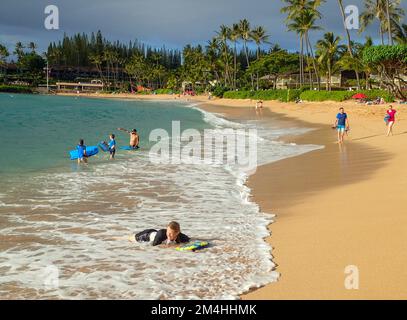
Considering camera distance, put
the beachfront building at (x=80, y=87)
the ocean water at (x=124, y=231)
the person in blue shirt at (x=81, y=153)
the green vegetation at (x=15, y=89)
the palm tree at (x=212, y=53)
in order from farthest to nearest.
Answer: the beachfront building at (x=80, y=87)
the green vegetation at (x=15, y=89)
the palm tree at (x=212, y=53)
the person in blue shirt at (x=81, y=153)
the ocean water at (x=124, y=231)

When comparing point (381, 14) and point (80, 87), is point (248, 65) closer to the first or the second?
point (381, 14)

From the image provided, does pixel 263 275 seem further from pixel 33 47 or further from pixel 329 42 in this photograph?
pixel 33 47

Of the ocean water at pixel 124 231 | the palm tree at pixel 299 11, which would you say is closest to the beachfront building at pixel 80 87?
the palm tree at pixel 299 11

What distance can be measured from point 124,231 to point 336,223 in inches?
148

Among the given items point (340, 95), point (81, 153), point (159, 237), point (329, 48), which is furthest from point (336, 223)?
point (329, 48)

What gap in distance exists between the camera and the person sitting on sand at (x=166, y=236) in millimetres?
7074

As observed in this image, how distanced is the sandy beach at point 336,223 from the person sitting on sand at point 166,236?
1494 mm

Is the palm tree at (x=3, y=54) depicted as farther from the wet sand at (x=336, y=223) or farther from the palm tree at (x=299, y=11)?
the wet sand at (x=336, y=223)

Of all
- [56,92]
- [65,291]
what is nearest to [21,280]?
[65,291]

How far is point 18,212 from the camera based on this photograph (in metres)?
9.31

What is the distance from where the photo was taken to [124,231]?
8078 mm

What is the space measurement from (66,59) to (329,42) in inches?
5198

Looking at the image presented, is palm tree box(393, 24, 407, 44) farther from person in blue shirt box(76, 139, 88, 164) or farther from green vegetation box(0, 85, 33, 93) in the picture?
green vegetation box(0, 85, 33, 93)

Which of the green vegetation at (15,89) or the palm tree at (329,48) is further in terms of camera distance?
the green vegetation at (15,89)
